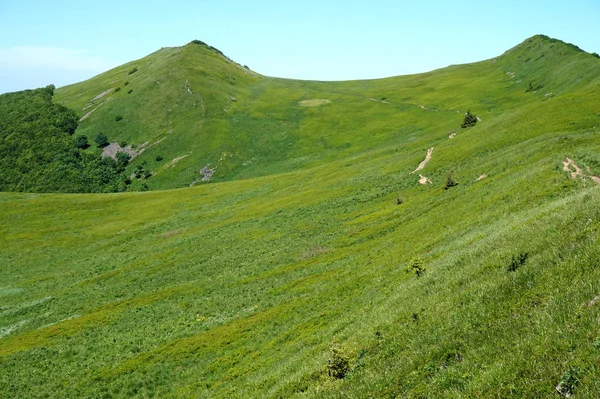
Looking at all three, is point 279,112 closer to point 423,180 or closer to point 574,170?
point 423,180

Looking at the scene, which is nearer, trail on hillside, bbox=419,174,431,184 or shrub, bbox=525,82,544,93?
trail on hillside, bbox=419,174,431,184

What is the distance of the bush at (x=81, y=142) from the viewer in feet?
488

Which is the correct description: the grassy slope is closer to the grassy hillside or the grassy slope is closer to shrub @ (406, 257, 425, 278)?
shrub @ (406, 257, 425, 278)

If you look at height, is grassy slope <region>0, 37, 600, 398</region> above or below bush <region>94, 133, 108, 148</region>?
below

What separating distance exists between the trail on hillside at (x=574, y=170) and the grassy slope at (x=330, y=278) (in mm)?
1051

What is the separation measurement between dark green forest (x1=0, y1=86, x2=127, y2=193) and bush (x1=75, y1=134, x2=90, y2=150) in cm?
33

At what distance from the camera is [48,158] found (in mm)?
141875

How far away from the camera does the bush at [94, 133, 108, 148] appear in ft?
490

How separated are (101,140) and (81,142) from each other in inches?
285

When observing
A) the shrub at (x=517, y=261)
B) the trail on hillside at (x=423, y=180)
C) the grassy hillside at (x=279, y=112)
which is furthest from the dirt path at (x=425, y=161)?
the shrub at (x=517, y=261)

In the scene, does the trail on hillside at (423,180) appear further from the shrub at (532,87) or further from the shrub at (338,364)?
the shrub at (532,87)

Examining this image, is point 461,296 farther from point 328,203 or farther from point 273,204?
point 273,204

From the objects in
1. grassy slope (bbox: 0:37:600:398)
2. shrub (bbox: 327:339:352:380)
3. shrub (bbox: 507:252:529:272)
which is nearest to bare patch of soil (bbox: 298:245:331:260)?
grassy slope (bbox: 0:37:600:398)

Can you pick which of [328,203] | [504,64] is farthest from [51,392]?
[504,64]
